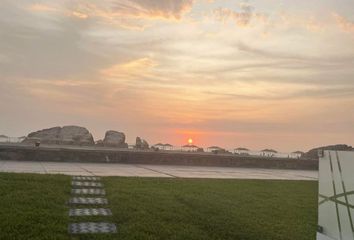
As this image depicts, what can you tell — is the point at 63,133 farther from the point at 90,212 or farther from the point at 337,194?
the point at 337,194

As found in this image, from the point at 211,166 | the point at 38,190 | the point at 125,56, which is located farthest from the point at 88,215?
the point at 211,166

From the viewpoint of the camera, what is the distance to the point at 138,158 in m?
23.8

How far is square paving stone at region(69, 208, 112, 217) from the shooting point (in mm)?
7885

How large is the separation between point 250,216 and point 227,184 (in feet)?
17.7

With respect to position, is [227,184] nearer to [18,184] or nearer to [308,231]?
[308,231]

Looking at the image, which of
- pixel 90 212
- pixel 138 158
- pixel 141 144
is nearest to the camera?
pixel 90 212

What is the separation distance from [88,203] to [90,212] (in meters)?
0.94

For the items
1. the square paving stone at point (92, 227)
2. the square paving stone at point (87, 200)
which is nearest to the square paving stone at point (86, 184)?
the square paving stone at point (87, 200)

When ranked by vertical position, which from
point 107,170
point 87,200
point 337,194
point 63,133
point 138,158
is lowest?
point 87,200

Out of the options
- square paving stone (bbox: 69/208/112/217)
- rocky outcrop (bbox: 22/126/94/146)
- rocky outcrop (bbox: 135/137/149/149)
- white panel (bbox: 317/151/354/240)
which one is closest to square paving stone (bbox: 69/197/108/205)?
square paving stone (bbox: 69/208/112/217)

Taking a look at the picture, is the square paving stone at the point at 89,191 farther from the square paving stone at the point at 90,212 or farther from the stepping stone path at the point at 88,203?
the square paving stone at the point at 90,212

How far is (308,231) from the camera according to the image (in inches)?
322

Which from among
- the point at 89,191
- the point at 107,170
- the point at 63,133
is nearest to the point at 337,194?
the point at 89,191

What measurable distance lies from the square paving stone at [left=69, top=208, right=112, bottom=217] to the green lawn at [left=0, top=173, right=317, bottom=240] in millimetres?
158
